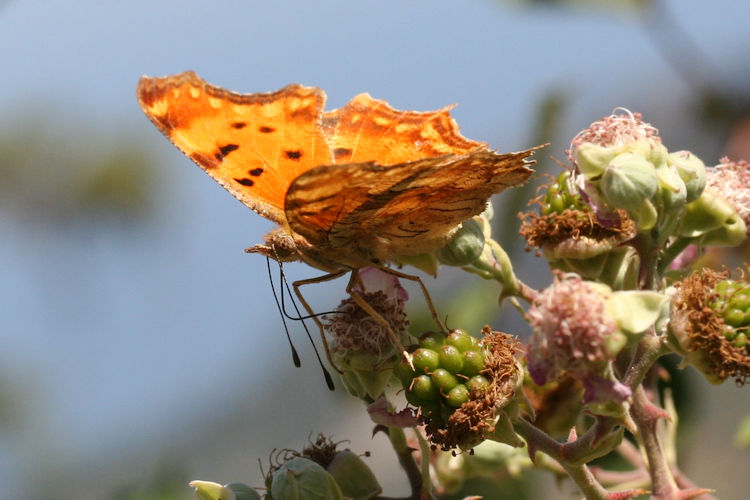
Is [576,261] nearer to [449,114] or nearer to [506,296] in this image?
[506,296]

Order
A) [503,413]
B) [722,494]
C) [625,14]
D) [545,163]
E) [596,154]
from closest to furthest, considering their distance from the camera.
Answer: [503,413], [596,154], [545,163], [625,14], [722,494]

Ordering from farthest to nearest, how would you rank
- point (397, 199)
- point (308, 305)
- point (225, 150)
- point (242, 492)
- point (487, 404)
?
point (225, 150) → point (308, 305) → point (242, 492) → point (397, 199) → point (487, 404)

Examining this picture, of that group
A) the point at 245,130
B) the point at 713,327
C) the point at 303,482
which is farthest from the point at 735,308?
the point at 245,130

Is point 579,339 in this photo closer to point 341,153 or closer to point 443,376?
point 443,376

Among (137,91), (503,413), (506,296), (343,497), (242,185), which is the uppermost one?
(137,91)

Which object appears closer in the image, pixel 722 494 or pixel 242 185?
pixel 242 185

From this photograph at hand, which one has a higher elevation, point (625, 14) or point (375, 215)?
point (625, 14)

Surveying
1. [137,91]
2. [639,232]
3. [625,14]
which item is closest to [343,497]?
[639,232]
